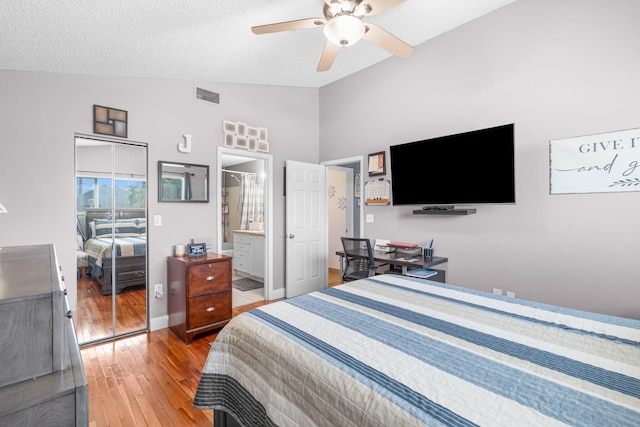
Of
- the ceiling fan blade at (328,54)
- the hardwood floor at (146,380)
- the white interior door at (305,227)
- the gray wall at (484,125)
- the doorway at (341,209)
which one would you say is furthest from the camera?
the doorway at (341,209)

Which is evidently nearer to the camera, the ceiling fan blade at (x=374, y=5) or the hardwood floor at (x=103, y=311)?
the ceiling fan blade at (x=374, y=5)

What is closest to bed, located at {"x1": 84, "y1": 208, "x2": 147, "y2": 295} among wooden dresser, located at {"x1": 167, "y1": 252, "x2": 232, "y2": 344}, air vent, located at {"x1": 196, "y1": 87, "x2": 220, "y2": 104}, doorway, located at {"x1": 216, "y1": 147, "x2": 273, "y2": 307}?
wooden dresser, located at {"x1": 167, "y1": 252, "x2": 232, "y2": 344}

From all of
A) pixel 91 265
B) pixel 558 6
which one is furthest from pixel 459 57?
pixel 91 265

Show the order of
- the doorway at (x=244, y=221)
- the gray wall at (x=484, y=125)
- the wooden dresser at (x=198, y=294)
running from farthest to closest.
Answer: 1. the doorway at (x=244, y=221)
2. the wooden dresser at (x=198, y=294)
3. the gray wall at (x=484, y=125)

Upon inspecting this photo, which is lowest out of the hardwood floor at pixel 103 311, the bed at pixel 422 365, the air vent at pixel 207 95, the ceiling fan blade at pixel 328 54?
the hardwood floor at pixel 103 311

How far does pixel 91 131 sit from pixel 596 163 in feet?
14.5

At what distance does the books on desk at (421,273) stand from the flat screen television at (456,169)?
2.51 feet

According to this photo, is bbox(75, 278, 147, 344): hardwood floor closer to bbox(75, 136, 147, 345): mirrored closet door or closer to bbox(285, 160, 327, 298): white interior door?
bbox(75, 136, 147, 345): mirrored closet door

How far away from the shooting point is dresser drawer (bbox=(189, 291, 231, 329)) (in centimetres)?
292

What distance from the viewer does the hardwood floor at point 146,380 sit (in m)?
1.89

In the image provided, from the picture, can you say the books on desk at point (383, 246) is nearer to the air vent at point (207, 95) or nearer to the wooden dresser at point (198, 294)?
the wooden dresser at point (198, 294)

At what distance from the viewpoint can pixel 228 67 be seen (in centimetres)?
326

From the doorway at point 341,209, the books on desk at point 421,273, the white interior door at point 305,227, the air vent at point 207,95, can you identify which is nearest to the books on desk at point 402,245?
the books on desk at point 421,273

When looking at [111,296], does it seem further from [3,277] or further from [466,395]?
[466,395]
